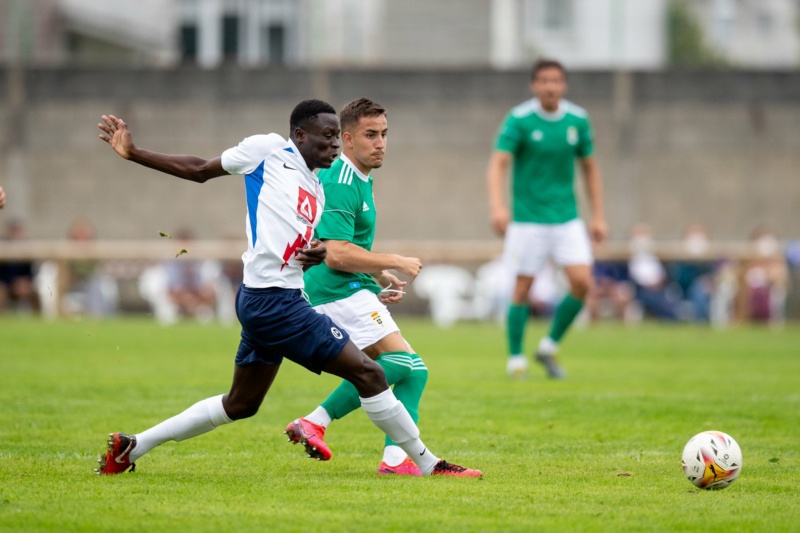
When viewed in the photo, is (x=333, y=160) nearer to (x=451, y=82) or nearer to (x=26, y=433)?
(x=26, y=433)

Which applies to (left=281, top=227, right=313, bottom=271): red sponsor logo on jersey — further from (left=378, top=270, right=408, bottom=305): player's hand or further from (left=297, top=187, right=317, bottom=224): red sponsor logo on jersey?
(left=378, top=270, right=408, bottom=305): player's hand

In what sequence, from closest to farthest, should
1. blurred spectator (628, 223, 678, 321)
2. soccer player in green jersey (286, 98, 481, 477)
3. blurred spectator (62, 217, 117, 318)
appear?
1. soccer player in green jersey (286, 98, 481, 477)
2. blurred spectator (62, 217, 117, 318)
3. blurred spectator (628, 223, 678, 321)

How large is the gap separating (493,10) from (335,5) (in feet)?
13.8

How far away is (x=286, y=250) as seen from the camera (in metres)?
6.24

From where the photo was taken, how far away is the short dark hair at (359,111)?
675cm

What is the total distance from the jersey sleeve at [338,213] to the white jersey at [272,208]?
14.1 inches

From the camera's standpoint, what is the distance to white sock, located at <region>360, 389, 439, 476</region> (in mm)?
6312

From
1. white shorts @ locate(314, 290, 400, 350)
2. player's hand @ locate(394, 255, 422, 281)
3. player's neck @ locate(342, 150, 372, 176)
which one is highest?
player's neck @ locate(342, 150, 372, 176)

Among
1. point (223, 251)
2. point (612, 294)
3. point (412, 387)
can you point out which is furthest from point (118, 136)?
point (612, 294)

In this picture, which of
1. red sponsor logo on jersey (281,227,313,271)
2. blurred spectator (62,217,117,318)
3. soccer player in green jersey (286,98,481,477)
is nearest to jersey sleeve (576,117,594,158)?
soccer player in green jersey (286,98,481,477)

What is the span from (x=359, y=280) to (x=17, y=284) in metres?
18.8

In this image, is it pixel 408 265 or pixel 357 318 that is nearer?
pixel 408 265

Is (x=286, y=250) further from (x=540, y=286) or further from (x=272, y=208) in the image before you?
(x=540, y=286)

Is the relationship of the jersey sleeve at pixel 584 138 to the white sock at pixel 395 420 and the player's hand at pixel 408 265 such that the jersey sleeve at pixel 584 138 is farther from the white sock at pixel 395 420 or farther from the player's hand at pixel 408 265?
the white sock at pixel 395 420
